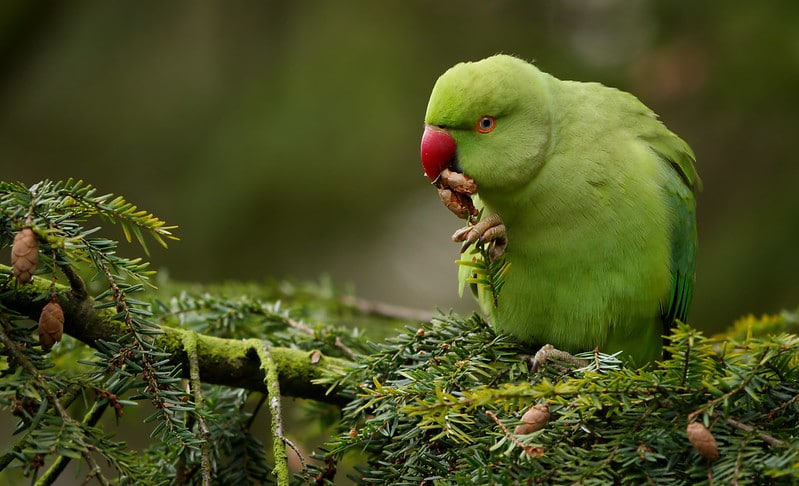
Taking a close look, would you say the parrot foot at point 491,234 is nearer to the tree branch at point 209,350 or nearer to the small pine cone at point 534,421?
the tree branch at point 209,350

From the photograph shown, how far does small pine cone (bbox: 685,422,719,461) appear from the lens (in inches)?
56.7

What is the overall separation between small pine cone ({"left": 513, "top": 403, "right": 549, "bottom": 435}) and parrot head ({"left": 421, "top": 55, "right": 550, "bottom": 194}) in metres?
1.06

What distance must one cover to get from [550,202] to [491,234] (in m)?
0.24

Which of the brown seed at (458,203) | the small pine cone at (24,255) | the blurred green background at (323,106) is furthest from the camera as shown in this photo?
the blurred green background at (323,106)

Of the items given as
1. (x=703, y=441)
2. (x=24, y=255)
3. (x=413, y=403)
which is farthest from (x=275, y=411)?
(x=703, y=441)

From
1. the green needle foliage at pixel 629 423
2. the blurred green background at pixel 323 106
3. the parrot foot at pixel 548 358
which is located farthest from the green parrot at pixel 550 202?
the blurred green background at pixel 323 106

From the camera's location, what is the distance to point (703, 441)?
4.73 feet

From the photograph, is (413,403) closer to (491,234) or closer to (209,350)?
(209,350)

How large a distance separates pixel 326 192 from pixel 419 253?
6.69ft

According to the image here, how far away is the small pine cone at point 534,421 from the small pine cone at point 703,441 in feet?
0.91

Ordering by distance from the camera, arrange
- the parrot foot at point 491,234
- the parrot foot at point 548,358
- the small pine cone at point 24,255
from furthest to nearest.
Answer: the parrot foot at point 491,234 < the parrot foot at point 548,358 < the small pine cone at point 24,255

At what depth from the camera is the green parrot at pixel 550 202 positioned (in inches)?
97.2

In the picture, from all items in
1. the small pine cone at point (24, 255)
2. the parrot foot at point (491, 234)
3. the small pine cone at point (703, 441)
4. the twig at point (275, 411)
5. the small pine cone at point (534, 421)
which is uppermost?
the small pine cone at point (24, 255)

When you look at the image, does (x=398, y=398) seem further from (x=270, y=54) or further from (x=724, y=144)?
(x=270, y=54)
